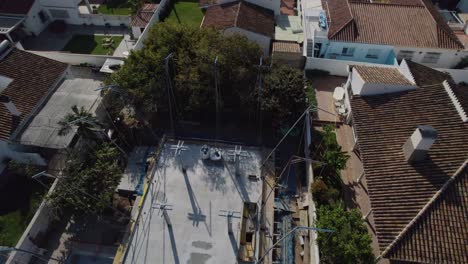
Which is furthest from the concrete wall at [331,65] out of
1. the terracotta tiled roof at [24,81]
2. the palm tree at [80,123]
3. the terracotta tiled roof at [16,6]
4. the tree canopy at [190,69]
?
the terracotta tiled roof at [16,6]

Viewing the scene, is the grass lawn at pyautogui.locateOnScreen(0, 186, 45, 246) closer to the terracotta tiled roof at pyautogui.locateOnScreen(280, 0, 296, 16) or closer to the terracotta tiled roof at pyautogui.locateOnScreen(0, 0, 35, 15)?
the terracotta tiled roof at pyautogui.locateOnScreen(0, 0, 35, 15)

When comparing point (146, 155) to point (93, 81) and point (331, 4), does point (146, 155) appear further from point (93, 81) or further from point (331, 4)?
point (331, 4)

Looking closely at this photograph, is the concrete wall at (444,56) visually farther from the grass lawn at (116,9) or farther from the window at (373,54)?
the grass lawn at (116,9)

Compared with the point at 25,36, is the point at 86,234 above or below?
below

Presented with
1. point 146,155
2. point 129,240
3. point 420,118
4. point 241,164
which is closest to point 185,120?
point 146,155

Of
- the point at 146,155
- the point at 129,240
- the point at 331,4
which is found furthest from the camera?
the point at 331,4

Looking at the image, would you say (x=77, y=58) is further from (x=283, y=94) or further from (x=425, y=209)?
(x=425, y=209)

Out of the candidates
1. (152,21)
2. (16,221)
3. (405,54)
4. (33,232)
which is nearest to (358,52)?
(405,54)
